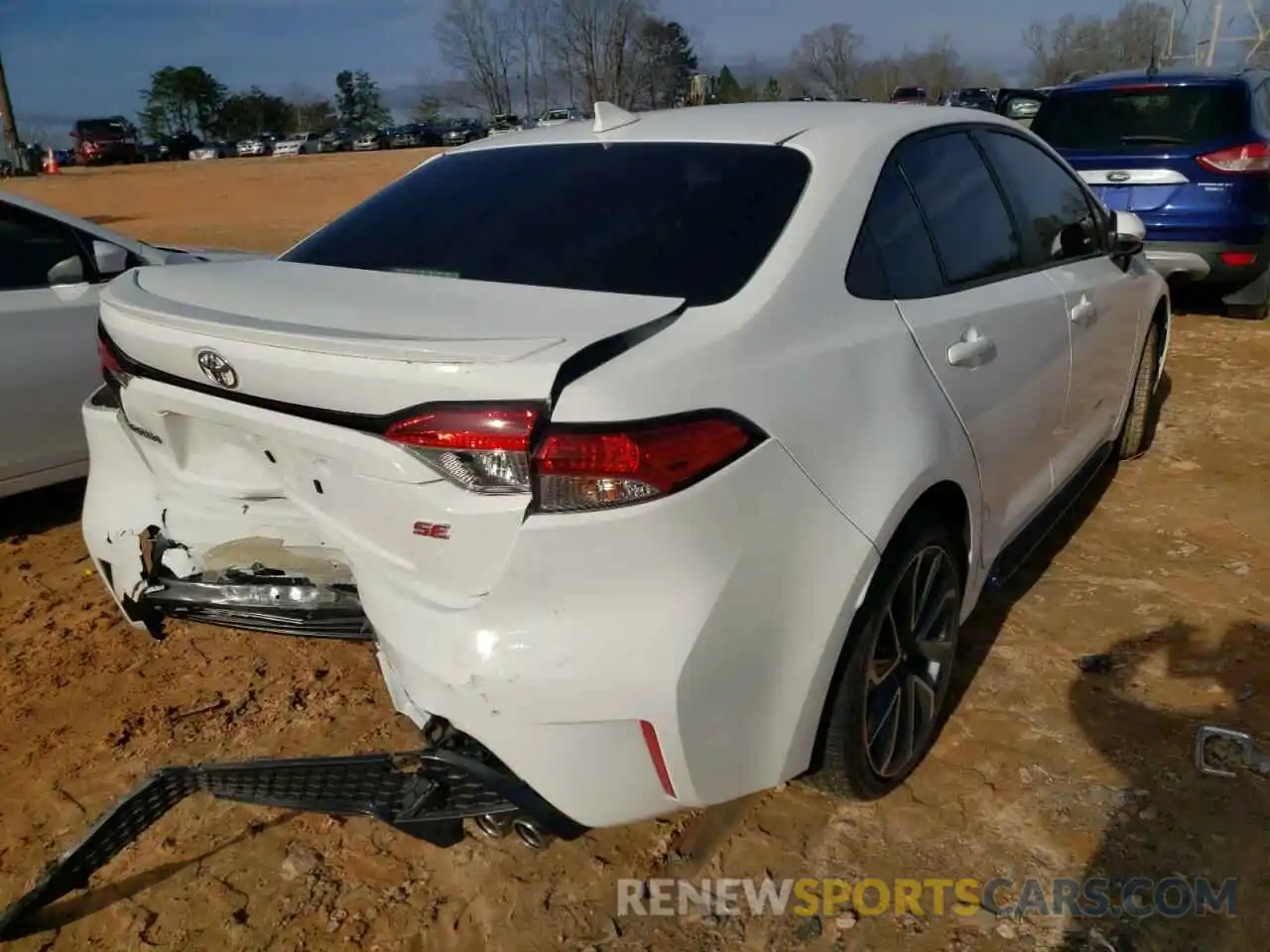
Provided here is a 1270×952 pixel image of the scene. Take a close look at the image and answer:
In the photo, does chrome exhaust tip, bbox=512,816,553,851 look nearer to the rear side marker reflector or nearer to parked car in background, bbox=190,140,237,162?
the rear side marker reflector

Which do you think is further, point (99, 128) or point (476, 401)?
point (99, 128)

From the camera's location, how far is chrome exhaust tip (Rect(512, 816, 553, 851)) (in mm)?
2000

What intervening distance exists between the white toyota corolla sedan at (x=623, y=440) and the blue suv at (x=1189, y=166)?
4.75 meters

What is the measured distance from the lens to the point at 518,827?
206cm

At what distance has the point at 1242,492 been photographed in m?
4.57

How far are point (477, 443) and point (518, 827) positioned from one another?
2.61 ft

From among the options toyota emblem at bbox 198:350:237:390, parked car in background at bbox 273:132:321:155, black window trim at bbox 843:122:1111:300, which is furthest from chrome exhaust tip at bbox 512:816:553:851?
parked car in background at bbox 273:132:321:155

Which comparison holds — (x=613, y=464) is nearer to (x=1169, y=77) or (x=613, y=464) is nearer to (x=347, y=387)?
(x=347, y=387)

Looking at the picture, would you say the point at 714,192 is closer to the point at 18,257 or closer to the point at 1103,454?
the point at 1103,454

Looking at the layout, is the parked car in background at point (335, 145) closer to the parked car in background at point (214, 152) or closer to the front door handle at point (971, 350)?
the parked car in background at point (214, 152)

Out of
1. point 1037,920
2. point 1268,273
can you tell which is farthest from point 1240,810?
point 1268,273

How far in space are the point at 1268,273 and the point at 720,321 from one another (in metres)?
7.00

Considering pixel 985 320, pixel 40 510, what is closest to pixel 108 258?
pixel 40 510

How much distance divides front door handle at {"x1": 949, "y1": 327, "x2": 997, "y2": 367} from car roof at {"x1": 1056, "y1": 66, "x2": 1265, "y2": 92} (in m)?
→ 5.96
